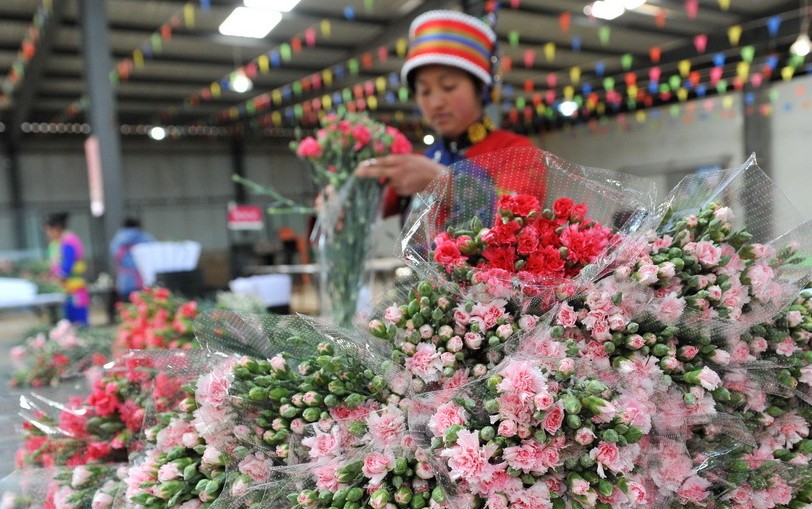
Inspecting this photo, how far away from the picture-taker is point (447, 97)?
1366 mm

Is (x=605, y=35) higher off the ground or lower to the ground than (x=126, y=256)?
higher

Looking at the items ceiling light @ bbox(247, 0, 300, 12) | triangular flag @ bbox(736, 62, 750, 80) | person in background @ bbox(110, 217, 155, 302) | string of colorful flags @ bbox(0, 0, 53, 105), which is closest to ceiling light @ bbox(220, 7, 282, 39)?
ceiling light @ bbox(247, 0, 300, 12)

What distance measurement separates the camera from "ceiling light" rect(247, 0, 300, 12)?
229 inches

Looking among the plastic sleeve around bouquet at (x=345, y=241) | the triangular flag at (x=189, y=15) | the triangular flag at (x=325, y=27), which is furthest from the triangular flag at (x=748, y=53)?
the plastic sleeve around bouquet at (x=345, y=241)

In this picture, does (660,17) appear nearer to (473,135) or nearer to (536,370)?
(473,135)

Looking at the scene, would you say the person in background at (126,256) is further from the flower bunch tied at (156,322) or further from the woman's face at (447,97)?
the woman's face at (447,97)

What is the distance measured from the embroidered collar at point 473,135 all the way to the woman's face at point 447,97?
0.01 meters

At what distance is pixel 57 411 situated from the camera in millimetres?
879

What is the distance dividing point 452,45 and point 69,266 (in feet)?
16.5

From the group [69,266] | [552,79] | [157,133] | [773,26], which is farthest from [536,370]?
[157,133]

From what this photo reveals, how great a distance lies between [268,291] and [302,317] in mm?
2923

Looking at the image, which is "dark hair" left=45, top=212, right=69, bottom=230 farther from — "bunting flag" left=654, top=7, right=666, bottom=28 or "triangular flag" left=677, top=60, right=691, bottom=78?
"triangular flag" left=677, top=60, right=691, bottom=78

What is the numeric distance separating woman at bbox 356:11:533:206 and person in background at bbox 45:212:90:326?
15.4 feet

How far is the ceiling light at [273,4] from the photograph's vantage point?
229 inches
